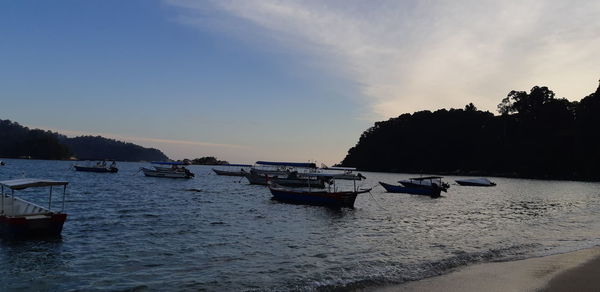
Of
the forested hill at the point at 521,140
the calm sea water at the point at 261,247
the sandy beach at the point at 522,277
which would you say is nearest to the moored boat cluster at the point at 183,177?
the calm sea water at the point at 261,247

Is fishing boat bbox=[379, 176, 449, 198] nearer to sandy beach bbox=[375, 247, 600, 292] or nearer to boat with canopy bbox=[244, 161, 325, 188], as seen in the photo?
boat with canopy bbox=[244, 161, 325, 188]

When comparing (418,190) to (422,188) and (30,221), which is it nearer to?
(422,188)

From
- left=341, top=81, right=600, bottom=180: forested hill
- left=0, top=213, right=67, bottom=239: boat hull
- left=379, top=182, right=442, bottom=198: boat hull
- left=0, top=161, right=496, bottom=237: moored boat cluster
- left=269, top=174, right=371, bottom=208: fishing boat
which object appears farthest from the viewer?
left=341, top=81, right=600, bottom=180: forested hill

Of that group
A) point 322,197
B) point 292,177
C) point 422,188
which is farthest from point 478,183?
point 322,197

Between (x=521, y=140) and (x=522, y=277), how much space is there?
16774cm

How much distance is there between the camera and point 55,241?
69.2 feet

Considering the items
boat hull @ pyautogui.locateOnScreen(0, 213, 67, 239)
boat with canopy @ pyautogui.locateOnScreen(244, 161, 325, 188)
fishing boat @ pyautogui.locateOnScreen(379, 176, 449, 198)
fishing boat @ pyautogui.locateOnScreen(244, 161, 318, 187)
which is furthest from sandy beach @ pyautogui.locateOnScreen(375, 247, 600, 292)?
fishing boat @ pyautogui.locateOnScreen(379, 176, 449, 198)

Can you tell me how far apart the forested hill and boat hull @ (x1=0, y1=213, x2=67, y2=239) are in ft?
502

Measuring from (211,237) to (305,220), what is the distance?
1057cm

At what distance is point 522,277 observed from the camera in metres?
14.6

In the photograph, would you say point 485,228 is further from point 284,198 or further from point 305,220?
point 284,198

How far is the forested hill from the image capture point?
450 ft

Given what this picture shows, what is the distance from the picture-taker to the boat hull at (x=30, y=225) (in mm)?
20328

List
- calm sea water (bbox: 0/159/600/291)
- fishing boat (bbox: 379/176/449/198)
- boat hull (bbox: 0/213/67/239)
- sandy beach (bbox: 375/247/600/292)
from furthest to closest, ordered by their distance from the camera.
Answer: fishing boat (bbox: 379/176/449/198) → boat hull (bbox: 0/213/67/239) → calm sea water (bbox: 0/159/600/291) → sandy beach (bbox: 375/247/600/292)
